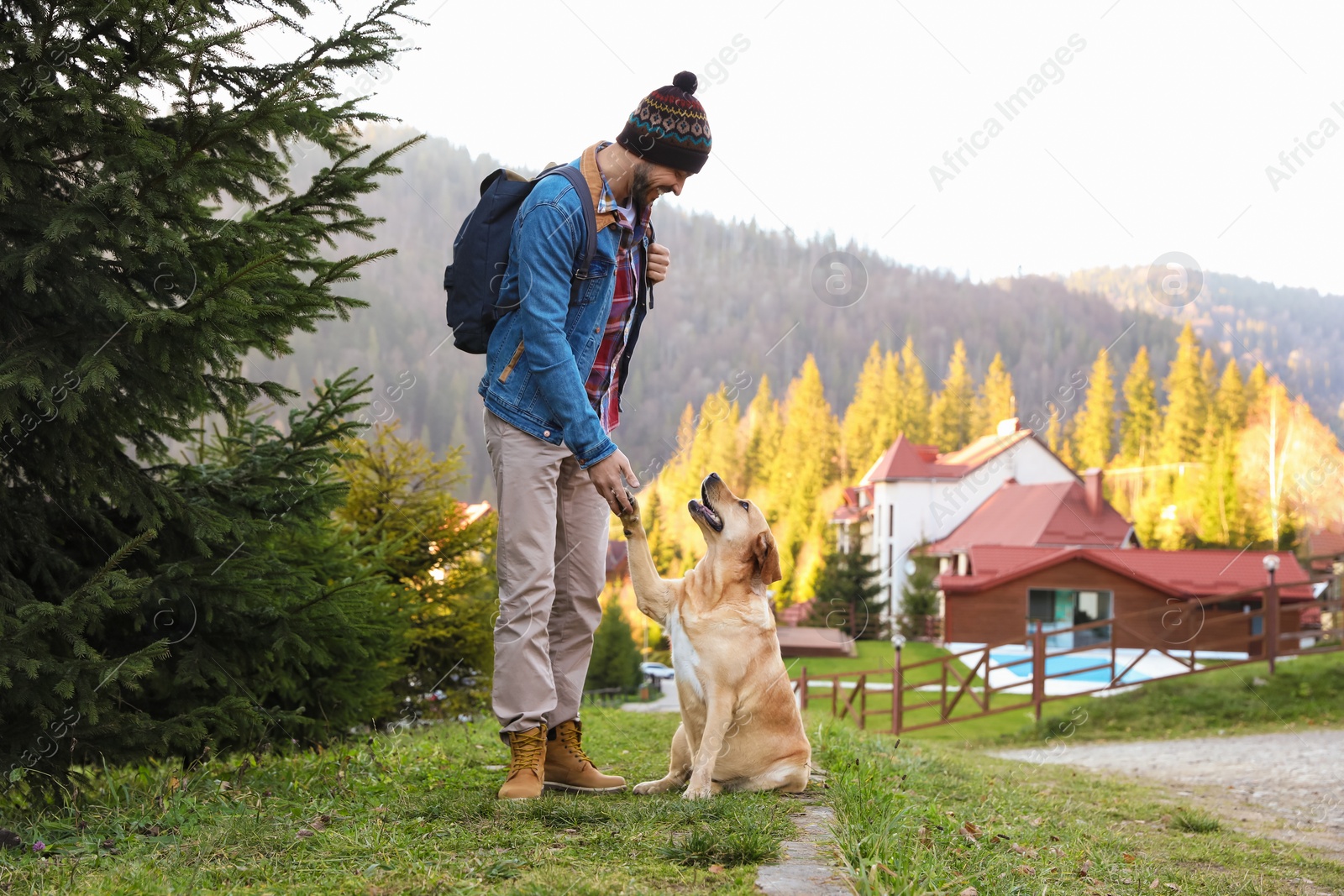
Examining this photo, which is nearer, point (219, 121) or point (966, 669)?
point (219, 121)

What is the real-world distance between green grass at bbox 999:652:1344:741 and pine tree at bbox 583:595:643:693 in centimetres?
1276

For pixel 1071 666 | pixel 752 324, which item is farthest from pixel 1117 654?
pixel 752 324

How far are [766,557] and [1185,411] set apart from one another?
219 ft

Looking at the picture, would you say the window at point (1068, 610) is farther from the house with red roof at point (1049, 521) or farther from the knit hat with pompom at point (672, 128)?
the knit hat with pompom at point (672, 128)

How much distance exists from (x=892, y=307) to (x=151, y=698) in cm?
13047

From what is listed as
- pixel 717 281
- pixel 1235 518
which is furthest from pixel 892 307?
pixel 1235 518

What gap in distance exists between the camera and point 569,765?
3568mm

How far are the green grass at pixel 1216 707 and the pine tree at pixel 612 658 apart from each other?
503 inches

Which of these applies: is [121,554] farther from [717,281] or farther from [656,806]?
[717,281]

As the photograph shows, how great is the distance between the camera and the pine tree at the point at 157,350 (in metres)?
3.57

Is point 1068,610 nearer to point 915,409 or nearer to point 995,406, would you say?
point 915,409

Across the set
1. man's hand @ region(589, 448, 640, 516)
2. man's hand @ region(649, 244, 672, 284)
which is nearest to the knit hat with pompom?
man's hand @ region(649, 244, 672, 284)

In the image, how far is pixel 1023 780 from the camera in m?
7.26

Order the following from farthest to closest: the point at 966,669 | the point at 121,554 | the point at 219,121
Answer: the point at 966,669
the point at 219,121
the point at 121,554
